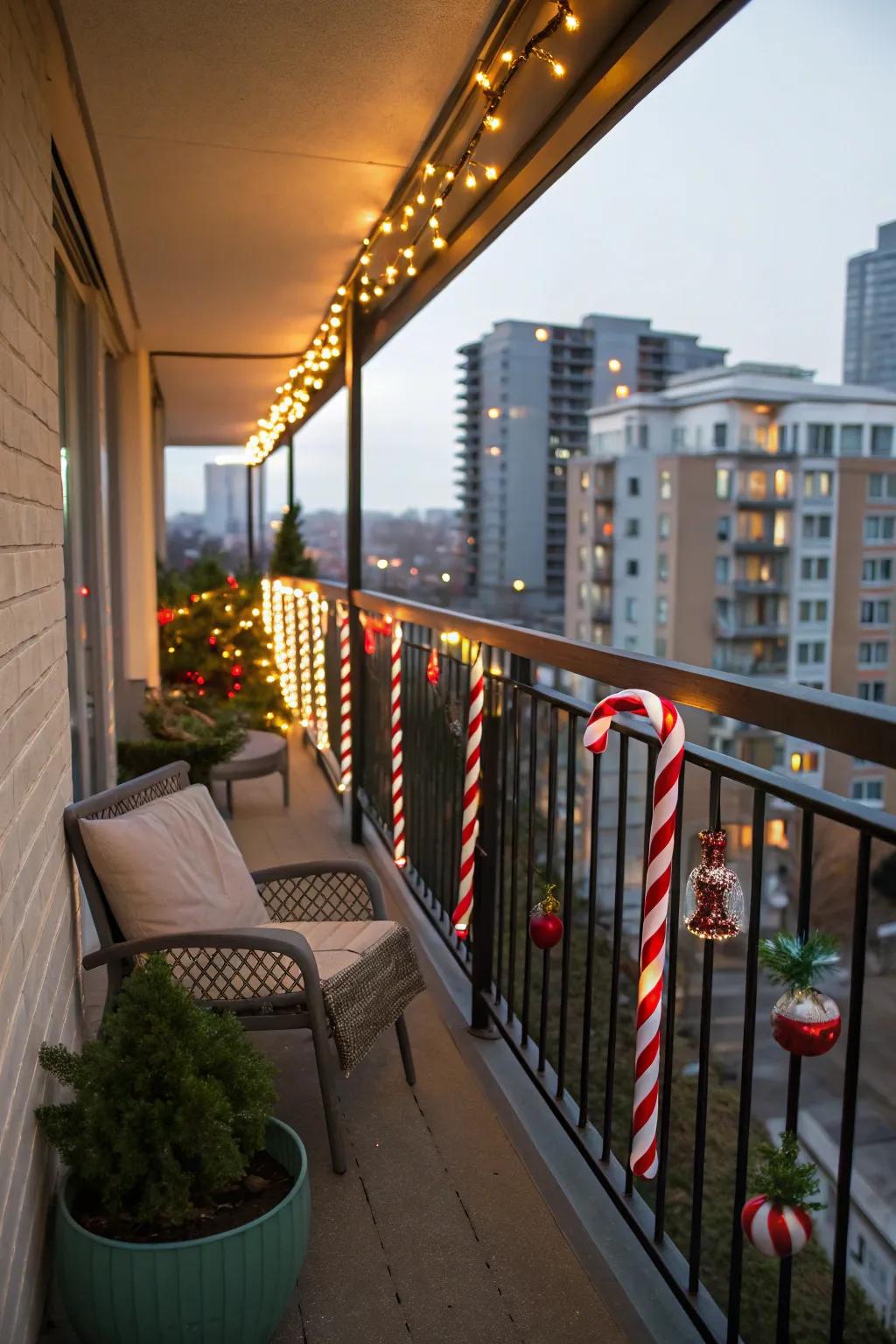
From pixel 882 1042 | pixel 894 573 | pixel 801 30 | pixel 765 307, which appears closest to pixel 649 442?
pixel 765 307

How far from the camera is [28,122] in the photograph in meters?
2.08

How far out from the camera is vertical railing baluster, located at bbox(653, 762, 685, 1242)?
5.46 feet

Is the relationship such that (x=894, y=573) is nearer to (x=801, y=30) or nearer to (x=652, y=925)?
(x=801, y=30)

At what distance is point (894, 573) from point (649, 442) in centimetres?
1477

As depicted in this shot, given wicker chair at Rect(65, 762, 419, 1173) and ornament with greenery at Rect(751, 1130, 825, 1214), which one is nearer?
ornament with greenery at Rect(751, 1130, 825, 1214)

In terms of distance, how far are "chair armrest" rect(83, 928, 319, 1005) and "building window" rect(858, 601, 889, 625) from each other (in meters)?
59.2

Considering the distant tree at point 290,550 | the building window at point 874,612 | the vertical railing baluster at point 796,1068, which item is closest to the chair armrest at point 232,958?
the vertical railing baluster at point 796,1068

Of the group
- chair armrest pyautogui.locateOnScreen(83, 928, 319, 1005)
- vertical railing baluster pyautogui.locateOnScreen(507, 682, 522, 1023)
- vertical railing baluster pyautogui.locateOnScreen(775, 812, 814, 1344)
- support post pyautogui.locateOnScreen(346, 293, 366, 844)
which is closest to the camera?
vertical railing baluster pyautogui.locateOnScreen(775, 812, 814, 1344)

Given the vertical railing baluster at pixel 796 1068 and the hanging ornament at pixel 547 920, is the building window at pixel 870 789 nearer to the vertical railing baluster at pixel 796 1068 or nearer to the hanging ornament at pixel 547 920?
the hanging ornament at pixel 547 920

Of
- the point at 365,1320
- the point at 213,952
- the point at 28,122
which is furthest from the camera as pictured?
the point at 213,952

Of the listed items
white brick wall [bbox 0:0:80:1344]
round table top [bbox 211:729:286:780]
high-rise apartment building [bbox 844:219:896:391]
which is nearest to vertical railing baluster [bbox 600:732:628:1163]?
white brick wall [bbox 0:0:80:1344]

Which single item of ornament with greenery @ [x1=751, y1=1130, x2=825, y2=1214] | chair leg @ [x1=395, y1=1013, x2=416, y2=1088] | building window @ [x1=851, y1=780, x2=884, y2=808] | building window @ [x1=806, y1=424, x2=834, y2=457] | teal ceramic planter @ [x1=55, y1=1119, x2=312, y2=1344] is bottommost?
building window @ [x1=851, y1=780, x2=884, y2=808]

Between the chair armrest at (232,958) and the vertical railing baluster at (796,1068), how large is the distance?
3.73ft

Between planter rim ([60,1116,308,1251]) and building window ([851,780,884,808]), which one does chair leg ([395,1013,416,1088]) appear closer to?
planter rim ([60,1116,308,1251])
